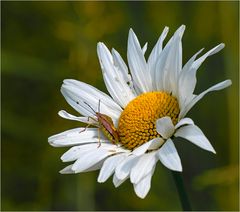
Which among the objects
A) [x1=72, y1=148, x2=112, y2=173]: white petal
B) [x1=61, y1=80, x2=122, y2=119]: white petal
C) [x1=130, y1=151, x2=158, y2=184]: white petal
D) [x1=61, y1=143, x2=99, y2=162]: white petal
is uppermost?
[x1=61, y1=80, x2=122, y2=119]: white petal

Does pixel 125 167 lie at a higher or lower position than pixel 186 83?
lower

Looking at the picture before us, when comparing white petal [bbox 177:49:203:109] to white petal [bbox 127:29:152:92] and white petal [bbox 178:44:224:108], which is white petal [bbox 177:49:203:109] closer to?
white petal [bbox 178:44:224:108]

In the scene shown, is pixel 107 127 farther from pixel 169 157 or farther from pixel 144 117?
pixel 169 157

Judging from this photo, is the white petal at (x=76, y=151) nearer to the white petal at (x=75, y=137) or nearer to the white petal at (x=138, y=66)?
the white petal at (x=75, y=137)

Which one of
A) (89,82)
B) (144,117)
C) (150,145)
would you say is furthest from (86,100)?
(89,82)

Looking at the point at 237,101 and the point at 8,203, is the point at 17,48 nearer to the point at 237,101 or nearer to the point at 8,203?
the point at 8,203

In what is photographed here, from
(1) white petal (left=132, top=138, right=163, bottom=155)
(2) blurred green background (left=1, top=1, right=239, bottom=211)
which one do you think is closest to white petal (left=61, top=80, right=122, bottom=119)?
(1) white petal (left=132, top=138, right=163, bottom=155)

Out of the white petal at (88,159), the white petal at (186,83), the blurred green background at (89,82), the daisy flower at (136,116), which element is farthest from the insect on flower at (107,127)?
the blurred green background at (89,82)
